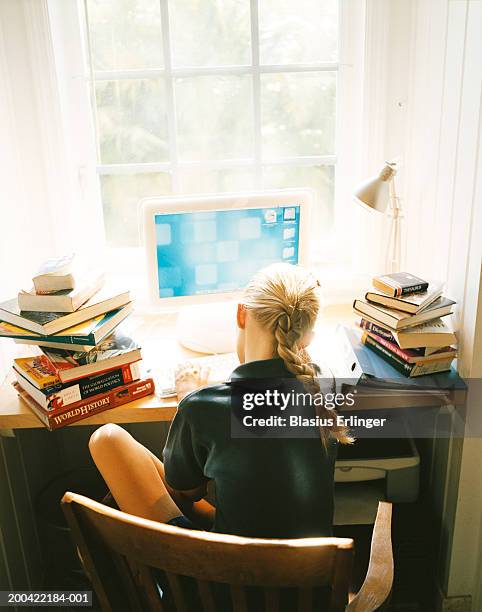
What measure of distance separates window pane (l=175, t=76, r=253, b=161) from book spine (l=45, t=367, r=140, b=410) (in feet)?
3.13

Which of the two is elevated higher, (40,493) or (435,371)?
(435,371)

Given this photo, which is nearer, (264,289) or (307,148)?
(264,289)

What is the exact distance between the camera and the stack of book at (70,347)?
1.44m

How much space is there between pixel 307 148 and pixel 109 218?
0.77m

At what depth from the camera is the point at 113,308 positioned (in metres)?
1.54

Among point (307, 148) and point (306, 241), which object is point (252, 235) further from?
point (307, 148)

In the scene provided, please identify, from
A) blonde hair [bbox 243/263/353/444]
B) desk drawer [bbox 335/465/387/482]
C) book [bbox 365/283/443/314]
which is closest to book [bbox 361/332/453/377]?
book [bbox 365/283/443/314]

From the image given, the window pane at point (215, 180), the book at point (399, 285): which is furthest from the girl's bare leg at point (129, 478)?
the window pane at point (215, 180)

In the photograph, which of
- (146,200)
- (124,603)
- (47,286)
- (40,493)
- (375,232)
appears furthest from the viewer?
(375,232)

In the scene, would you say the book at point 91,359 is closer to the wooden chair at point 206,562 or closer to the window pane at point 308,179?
the wooden chair at point 206,562

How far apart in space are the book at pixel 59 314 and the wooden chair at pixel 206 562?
0.54m

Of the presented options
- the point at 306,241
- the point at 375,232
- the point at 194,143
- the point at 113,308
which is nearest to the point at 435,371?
the point at 306,241

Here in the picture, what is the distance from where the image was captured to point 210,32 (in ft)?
6.68

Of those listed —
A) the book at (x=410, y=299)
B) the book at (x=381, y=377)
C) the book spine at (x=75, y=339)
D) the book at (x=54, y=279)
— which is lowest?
the book at (x=381, y=377)
